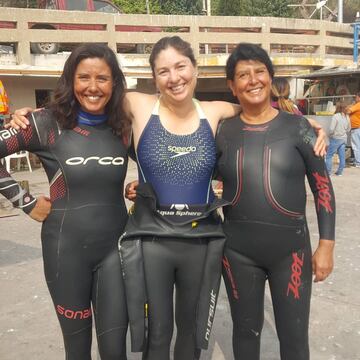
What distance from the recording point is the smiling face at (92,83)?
2.10 metres

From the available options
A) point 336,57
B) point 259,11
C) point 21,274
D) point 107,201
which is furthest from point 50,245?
point 259,11

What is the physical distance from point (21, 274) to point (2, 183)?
267 cm

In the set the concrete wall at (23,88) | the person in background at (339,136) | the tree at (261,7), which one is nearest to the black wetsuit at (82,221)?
the person in background at (339,136)

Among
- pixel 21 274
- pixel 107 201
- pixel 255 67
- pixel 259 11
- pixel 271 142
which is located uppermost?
pixel 259 11

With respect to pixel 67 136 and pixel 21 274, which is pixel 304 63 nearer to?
pixel 21 274

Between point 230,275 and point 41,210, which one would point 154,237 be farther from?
point 41,210

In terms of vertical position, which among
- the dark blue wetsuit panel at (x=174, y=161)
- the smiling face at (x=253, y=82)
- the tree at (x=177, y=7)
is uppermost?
the tree at (x=177, y=7)

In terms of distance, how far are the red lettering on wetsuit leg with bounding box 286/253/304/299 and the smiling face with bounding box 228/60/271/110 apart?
2.61 ft

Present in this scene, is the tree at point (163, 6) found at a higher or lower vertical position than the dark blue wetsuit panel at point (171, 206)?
higher

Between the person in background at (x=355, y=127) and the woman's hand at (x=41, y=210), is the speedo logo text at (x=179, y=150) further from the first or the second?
the person in background at (x=355, y=127)

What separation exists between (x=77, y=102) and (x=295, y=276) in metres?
1.39

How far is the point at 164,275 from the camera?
215 centimetres

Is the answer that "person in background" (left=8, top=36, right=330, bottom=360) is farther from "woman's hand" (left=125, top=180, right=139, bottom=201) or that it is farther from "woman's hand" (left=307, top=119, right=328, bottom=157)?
"woman's hand" (left=125, top=180, right=139, bottom=201)

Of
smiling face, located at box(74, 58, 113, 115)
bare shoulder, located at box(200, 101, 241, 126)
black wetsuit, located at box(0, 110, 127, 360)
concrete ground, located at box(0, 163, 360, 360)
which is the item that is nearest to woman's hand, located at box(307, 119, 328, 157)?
bare shoulder, located at box(200, 101, 241, 126)
